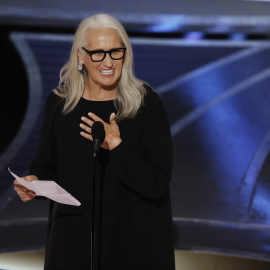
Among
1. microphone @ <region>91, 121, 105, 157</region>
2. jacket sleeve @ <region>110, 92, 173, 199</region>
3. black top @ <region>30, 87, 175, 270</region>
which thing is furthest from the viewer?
black top @ <region>30, 87, 175, 270</region>

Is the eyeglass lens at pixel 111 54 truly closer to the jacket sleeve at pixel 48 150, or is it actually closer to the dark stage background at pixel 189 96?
the jacket sleeve at pixel 48 150

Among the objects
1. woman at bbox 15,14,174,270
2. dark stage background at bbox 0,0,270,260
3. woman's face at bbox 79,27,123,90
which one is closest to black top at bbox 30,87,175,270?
woman at bbox 15,14,174,270

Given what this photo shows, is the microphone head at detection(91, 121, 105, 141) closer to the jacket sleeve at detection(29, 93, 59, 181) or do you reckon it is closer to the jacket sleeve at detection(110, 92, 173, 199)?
the jacket sleeve at detection(110, 92, 173, 199)

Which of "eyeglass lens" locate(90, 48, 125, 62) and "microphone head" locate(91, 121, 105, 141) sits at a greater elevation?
"eyeglass lens" locate(90, 48, 125, 62)

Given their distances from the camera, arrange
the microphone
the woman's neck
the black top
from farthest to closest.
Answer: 1. the woman's neck
2. the black top
3. the microphone

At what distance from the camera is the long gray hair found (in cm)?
193

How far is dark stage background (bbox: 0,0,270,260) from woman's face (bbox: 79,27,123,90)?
2.09 meters

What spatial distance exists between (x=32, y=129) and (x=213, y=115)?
1.40m

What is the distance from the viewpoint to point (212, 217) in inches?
154

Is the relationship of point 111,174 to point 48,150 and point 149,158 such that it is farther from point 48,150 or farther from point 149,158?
point 48,150

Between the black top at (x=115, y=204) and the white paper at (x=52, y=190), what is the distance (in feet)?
0.57

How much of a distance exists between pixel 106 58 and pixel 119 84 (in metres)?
0.15

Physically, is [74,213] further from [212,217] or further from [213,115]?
[213,115]

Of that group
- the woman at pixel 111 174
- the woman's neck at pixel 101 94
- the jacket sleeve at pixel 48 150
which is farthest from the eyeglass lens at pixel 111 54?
the jacket sleeve at pixel 48 150
